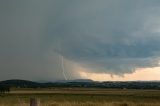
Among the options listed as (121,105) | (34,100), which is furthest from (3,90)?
(34,100)

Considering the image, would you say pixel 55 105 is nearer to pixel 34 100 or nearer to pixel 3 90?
pixel 34 100

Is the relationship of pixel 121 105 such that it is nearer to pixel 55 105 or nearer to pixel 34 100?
pixel 55 105

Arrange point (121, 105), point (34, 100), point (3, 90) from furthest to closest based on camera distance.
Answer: point (3, 90)
point (121, 105)
point (34, 100)

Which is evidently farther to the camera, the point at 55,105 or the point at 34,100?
the point at 55,105

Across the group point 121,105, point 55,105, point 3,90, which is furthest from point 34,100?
point 3,90

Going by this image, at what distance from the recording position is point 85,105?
20234mm

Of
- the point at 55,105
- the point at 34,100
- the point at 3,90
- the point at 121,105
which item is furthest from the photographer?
the point at 3,90

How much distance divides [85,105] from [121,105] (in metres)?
2.40

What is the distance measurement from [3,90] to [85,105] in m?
124

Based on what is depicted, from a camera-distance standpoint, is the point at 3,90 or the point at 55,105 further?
the point at 3,90

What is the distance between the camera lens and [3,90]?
13950 centimetres

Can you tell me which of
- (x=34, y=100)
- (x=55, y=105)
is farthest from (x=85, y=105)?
(x=34, y=100)

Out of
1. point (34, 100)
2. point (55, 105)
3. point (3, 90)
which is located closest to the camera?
point (34, 100)

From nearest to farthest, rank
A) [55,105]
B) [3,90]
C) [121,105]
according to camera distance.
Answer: [55,105] < [121,105] < [3,90]
